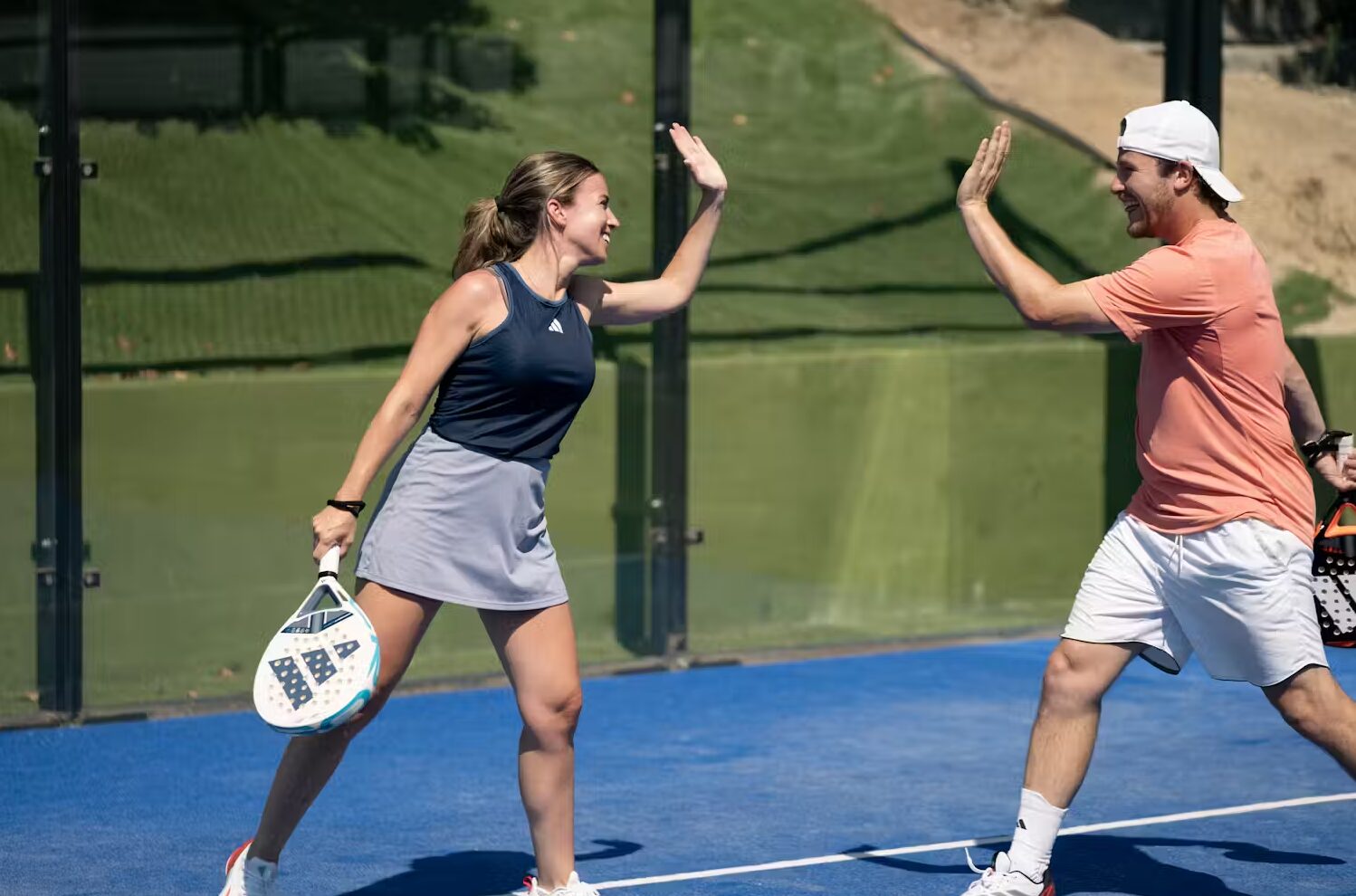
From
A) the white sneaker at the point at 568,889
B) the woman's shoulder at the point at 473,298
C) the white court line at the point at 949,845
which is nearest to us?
the woman's shoulder at the point at 473,298

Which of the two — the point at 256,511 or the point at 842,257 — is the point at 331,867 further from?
the point at 842,257

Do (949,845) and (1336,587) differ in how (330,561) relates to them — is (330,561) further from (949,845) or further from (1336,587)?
(1336,587)

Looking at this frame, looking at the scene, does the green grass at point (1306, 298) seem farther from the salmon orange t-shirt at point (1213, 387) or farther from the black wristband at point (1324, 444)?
the salmon orange t-shirt at point (1213, 387)

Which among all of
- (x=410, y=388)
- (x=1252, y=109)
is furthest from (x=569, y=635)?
(x=1252, y=109)

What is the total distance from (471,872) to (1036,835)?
62.5 inches

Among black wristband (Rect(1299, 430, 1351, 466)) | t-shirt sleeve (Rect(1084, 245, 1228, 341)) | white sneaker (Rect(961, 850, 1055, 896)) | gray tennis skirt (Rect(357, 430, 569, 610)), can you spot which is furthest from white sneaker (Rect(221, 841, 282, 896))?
black wristband (Rect(1299, 430, 1351, 466))

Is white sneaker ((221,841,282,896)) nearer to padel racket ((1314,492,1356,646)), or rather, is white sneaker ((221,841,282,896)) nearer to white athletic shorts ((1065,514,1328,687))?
white athletic shorts ((1065,514,1328,687))

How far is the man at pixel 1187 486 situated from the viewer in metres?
5.45

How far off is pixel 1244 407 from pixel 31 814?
3.74 m

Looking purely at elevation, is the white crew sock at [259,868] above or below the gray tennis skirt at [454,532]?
below

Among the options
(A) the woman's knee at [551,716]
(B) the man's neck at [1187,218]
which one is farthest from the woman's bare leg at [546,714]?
(B) the man's neck at [1187,218]

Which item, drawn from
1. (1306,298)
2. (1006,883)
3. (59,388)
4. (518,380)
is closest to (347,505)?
(518,380)

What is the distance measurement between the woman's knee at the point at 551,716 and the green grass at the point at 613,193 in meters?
3.38

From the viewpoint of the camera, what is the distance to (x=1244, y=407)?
5.57m
